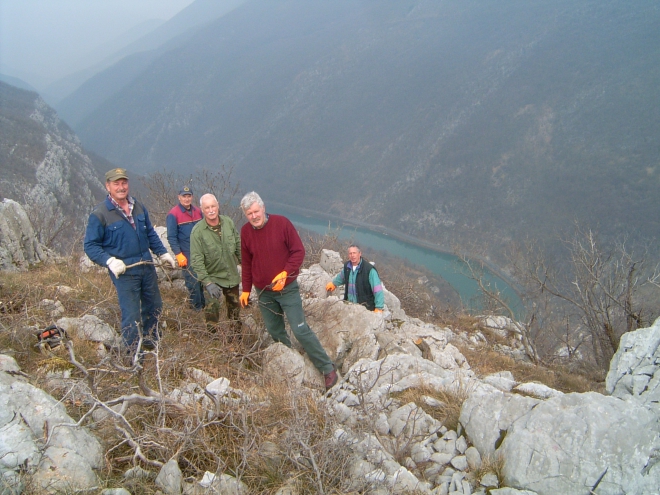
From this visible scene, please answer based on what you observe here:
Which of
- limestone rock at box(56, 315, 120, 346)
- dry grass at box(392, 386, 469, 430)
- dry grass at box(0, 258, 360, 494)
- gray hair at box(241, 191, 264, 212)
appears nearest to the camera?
dry grass at box(0, 258, 360, 494)

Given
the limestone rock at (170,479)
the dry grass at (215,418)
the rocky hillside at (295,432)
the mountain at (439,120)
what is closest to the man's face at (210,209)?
the dry grass at (215,418)

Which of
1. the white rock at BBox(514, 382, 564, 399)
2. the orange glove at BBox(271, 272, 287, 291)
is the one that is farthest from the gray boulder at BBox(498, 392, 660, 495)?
the orange glove at BBox(271, 272, 287, 291)

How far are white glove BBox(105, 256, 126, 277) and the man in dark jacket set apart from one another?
284 centimetres

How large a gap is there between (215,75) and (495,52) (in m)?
108

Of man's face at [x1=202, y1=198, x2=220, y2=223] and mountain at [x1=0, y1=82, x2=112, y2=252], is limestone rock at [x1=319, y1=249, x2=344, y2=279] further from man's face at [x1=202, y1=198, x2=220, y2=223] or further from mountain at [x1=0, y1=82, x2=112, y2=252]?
mountain at [x1=0, y1=82, x2=112, y2=252]

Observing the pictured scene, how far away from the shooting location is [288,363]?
4.06 m

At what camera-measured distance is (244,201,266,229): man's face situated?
Answer: 148 inches

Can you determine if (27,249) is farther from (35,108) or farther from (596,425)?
(35,108)

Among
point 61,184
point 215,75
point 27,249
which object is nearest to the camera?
point 27,249

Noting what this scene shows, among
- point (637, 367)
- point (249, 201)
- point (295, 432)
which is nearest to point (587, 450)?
point (295, 432)

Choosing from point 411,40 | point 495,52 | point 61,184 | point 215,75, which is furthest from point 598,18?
point 215,75

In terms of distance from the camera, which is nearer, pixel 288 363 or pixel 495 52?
pixel 288 363

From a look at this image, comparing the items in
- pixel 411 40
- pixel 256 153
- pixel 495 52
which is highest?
pixel 411 40

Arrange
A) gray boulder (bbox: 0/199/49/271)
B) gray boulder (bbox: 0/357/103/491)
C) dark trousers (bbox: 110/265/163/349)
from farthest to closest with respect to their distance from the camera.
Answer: gray boulder (bbox: 0/199/49/271), dark trousers (bbox: 110/265/163/349), gray boulder (bbox: 0/357/103/491)
